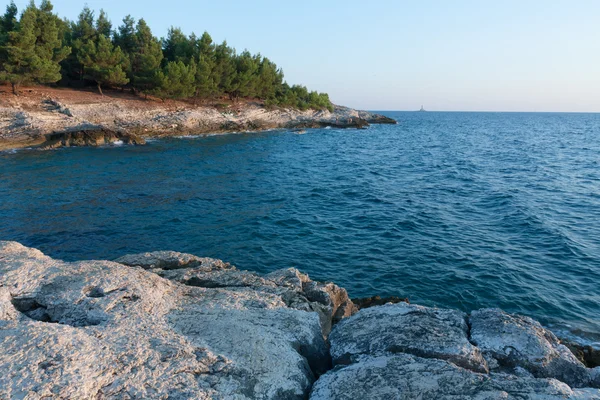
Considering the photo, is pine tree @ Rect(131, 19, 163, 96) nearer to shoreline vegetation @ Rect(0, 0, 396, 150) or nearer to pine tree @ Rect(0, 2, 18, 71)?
shoreline vegetation @ Rect(0, 0, 396, 150)

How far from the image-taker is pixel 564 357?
628cm

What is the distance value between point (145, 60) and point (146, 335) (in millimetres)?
60791

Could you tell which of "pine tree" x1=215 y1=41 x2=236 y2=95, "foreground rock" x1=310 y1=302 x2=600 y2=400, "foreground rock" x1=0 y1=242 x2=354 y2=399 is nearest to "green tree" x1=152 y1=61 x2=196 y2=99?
"pine tree" x1=215 y1=41 x2=236 y2=95

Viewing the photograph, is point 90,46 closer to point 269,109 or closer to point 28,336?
point 269,109

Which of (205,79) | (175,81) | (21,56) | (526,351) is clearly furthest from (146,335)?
(205,79)

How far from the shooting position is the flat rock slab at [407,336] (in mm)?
6012

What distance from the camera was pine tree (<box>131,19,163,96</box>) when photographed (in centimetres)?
5753

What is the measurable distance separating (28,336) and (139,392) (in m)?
1.85

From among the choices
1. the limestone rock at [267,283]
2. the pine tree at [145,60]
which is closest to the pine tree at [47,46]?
the pine tree at [145,60]

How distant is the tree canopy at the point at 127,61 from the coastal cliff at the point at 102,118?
8.68 feet

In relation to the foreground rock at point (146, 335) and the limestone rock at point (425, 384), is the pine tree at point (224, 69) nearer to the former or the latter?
the foreground rock at point (146, 335)

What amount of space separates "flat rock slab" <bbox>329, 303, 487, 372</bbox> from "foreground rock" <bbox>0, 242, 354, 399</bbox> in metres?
0.61

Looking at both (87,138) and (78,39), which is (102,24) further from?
(87,138)

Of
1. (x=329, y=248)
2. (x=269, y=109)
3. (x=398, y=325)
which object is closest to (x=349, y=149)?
(x=269, y=109)
